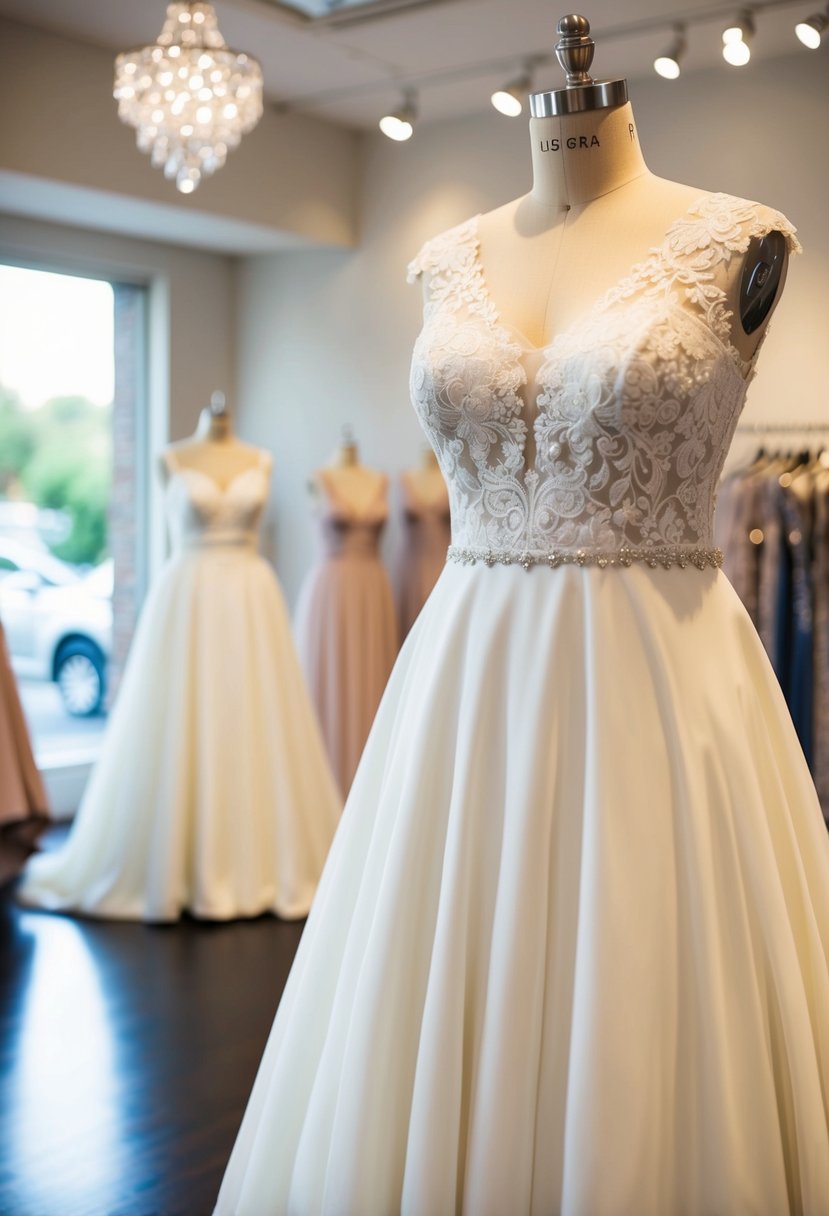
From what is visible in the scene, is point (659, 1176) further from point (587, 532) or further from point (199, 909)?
point (199, 909)

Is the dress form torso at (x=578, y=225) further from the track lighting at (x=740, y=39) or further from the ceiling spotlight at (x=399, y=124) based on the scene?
the ceiling spotlight at (x=399, y=124)

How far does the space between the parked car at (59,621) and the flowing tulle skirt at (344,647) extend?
1.22 m

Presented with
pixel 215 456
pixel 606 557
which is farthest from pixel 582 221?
pixel 215 456

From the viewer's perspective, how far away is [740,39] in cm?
408

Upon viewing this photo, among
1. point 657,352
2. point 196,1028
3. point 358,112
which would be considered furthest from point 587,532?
point 358,112

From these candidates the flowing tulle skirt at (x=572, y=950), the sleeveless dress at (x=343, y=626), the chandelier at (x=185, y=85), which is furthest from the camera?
the sleeveless dress at (x=343, y=626)

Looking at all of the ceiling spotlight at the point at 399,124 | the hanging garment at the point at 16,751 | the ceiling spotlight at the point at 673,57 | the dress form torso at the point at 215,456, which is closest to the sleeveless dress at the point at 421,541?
the dress form torso at the point at 215,456

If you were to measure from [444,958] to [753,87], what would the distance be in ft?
13.8

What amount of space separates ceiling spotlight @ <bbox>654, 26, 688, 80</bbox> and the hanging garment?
3.00 m

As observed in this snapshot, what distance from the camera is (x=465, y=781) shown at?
72.3 inches

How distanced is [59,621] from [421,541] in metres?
1.82

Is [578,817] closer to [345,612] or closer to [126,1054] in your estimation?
[126,1054]

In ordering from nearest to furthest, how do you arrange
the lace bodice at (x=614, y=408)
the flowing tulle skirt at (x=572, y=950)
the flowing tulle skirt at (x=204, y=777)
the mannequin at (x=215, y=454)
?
the flowing tulle skirt at (x=572, y=950), the lace bodice at (x=614, y=408), the flowing tulle skirt at (x=204, y=777), the mannequin at (x=215, y=454)

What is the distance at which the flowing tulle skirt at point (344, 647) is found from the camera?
5.68m
